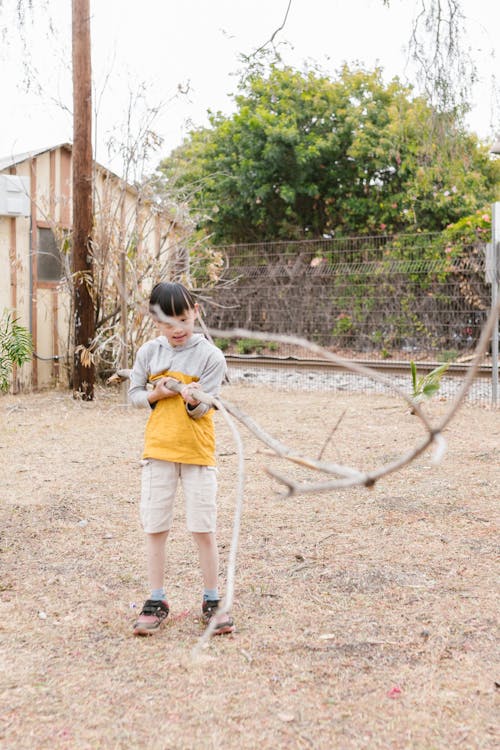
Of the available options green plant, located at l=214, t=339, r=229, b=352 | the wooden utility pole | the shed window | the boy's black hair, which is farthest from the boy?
green plant, located at l=214, t=339, r=229, b=352

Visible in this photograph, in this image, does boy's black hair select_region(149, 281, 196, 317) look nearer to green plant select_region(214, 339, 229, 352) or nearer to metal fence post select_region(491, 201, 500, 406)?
metal fence post select_region(491, 201, 500, 406)

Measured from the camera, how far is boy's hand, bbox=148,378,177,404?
3064 millimetres

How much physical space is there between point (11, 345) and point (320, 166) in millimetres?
11181

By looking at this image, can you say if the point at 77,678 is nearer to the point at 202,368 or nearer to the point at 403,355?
the point at 202,368

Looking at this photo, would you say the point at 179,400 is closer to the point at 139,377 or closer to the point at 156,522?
the point at 139,377

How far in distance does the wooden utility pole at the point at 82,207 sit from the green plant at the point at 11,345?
664mm

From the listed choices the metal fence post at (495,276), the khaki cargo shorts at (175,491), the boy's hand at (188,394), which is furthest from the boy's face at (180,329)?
the metal fence post at (495,276)

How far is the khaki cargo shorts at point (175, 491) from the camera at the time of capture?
3.15m

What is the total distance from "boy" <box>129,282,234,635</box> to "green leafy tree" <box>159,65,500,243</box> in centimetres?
1495

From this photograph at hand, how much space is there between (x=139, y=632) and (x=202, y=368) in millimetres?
1058

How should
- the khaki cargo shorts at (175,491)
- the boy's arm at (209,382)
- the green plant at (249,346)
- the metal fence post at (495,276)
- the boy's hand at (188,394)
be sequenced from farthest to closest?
1. the green plant at (249,346)
2. the metal fence post at (495,276)
3. the khaki cargo shorts at (175,491)
4. the boy's arm at (209,382)
5. the boy's hand at (188,394)

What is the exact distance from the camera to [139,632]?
10.3 feet

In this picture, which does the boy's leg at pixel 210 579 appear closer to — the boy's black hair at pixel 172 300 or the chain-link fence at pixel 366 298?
the boy's black hair at pixel 172 300

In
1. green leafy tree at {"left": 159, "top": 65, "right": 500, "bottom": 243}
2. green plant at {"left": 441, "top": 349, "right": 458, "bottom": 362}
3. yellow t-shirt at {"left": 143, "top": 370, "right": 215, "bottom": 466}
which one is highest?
green leafy tree at {"left": 159, "top": 65, "right": 500, "bottom": 243}
